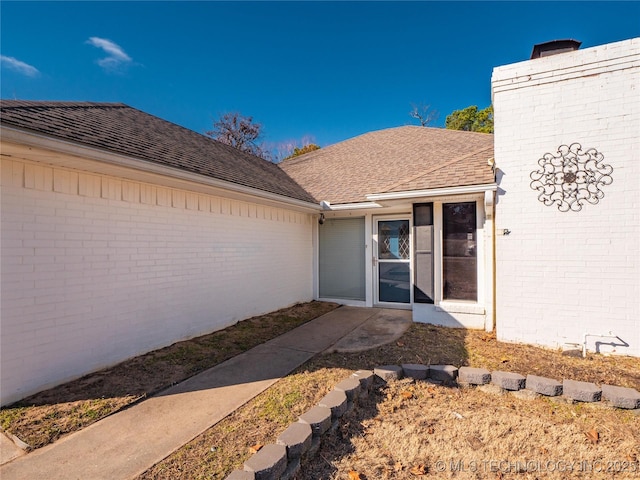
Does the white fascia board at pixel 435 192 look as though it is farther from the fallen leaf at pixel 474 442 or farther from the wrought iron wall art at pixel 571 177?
the fallen leaf at pixel 474 442

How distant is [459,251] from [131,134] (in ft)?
22.5

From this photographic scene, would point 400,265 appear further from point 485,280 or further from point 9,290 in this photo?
point 9,290

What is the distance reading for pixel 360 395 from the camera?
385 cm

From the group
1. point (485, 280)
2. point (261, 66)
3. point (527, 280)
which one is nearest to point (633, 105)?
point (527, 280)

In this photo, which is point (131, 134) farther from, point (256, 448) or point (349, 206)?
point (256, 448)

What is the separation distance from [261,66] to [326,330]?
1340cm

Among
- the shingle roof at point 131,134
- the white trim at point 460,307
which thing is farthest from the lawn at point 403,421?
the shingle roof at point 131,134

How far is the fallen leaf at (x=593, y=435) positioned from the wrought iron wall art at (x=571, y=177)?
3.59 metres

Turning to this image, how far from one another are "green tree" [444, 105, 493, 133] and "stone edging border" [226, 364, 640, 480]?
2060cm

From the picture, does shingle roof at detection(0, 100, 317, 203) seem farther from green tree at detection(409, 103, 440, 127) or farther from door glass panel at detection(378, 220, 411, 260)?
green tree at detection(409, 103, 440, 127)

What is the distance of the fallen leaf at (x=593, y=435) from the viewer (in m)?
3.11

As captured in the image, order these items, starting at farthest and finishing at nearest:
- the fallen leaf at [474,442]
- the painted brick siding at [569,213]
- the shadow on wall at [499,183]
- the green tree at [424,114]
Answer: the green tree at [424,114]
the shadow on wall at [499,183]
the painted brick siding at [569,213]
the fallen leaf at [474,442]

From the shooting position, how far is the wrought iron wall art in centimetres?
520

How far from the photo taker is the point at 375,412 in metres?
3.64
